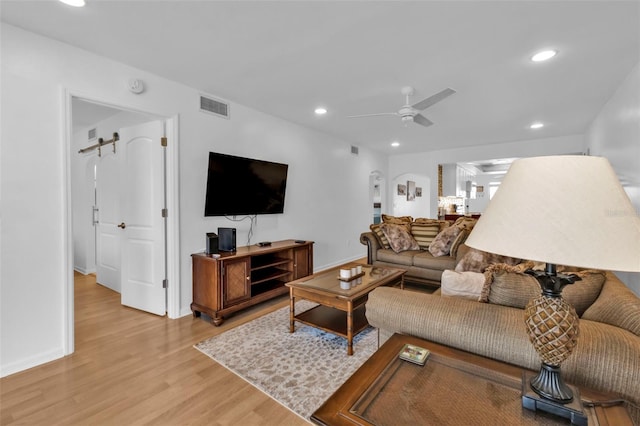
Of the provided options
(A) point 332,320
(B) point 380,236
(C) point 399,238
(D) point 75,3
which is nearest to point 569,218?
(A) point 332,320

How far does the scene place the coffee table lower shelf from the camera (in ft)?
8.34

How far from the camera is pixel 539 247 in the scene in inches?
29.1

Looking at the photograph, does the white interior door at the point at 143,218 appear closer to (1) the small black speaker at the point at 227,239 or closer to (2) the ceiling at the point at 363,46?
(1) the small black speaker at the point at 227,239

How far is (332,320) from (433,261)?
1.99 meters

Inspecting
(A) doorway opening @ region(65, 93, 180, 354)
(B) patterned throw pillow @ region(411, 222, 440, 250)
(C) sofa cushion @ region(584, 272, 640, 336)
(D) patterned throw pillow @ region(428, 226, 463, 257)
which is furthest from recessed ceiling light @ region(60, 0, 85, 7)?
(B) patterned throw pillow @ region(411, 222, 440, 250)

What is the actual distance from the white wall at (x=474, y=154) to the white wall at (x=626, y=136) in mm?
1891

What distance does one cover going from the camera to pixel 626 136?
2.96m

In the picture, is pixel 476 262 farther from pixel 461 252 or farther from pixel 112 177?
pixel 112 177

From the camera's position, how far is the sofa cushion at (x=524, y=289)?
4.62 ft

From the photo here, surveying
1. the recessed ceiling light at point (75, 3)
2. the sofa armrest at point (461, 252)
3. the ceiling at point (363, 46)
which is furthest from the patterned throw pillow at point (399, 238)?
the recessed ceiling light at point (75, 3)

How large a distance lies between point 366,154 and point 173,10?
513 centimetres

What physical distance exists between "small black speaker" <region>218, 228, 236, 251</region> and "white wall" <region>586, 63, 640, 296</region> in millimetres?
3853

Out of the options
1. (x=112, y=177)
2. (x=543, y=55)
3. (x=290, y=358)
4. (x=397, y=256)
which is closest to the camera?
(x=290, y=358)

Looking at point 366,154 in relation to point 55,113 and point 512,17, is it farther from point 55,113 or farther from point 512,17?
point 55,113
